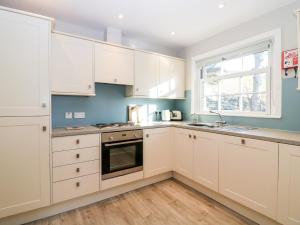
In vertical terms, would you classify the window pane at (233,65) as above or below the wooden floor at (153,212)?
above

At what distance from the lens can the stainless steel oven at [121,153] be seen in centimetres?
220

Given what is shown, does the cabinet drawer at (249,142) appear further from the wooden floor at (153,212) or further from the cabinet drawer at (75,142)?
the cabinet drawer at (75,142)

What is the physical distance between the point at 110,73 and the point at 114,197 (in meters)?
1.74

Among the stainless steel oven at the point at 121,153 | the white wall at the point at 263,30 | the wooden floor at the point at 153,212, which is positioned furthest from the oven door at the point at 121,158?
the white wall at the point at 263,30

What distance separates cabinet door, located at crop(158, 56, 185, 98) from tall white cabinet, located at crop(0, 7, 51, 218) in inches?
72.1

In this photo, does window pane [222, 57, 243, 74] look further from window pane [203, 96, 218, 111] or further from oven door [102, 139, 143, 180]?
oven door [102, 139, 143, 180]

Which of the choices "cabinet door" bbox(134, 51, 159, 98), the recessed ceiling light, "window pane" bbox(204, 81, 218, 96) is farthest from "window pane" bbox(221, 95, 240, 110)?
the recessed ceiling light

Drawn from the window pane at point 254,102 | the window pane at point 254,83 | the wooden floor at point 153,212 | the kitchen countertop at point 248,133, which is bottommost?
the wooden floor at point 153,212

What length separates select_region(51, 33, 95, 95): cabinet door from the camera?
210 cm

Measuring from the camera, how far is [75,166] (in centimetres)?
201

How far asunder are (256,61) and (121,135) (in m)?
2.16

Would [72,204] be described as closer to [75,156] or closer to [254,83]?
[75,156]

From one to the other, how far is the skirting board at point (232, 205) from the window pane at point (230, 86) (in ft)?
5.04

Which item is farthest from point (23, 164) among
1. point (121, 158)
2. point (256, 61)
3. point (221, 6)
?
point (256, 61)
